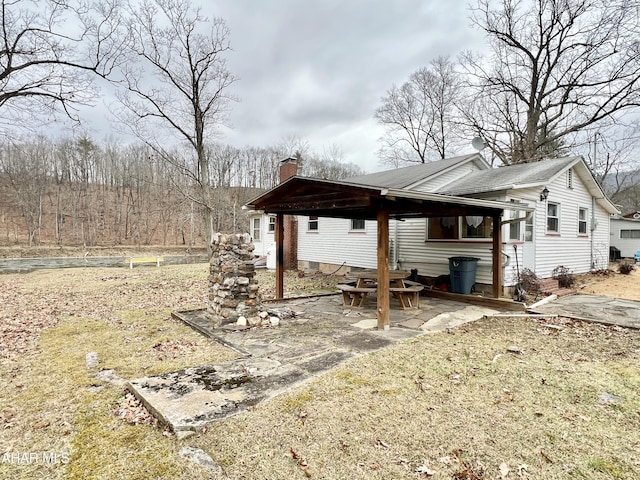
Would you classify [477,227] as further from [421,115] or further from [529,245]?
[421,115]

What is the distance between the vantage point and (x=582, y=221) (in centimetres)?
1208

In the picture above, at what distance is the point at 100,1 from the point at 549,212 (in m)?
15.4

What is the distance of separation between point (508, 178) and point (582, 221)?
468cm

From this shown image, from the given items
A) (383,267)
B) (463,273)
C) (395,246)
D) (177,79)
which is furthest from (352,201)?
(177,79)

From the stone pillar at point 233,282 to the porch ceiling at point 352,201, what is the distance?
1.52 meters

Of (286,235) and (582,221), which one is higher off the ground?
(582,221)

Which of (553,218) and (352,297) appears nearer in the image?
(352,297)

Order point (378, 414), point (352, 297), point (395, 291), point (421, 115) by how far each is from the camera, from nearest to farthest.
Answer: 1. point (378, 414)
2. point (395, 291)
3. point (352, 297)
4. point (421, 115)

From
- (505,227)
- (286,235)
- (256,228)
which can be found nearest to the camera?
(505,227)

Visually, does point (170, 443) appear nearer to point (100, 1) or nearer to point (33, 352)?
point (33, 352)

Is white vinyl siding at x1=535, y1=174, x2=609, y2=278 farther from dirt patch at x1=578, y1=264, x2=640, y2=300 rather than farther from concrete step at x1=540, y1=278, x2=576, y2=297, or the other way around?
dirt patch at x1=578, y1=264, x2=640, y2=300

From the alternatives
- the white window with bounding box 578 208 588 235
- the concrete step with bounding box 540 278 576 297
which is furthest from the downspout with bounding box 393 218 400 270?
the white window with bounding box 578 208 588 235

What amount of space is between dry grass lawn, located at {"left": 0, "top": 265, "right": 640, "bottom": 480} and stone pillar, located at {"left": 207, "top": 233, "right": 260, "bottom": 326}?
86 cm

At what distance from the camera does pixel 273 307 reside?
7.49 meters
